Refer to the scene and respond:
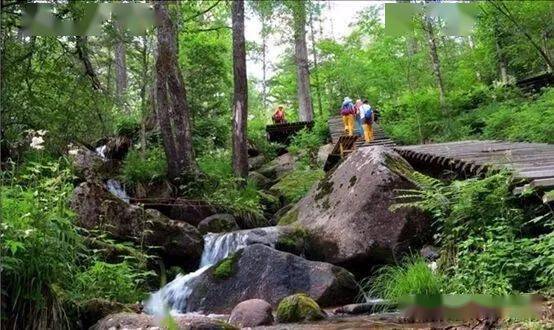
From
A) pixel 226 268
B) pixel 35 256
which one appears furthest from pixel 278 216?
pixel 35 256

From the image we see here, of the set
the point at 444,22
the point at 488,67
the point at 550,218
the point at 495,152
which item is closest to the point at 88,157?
the point at 495,152

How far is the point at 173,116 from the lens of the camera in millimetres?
13773

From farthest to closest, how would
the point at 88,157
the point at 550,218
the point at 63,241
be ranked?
the point at 88,157, the point at 550,218, the point at 63,241

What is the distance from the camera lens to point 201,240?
9844 millimetres

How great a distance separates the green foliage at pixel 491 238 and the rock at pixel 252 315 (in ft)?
7.02

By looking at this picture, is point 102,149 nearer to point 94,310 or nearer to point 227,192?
point 227,192

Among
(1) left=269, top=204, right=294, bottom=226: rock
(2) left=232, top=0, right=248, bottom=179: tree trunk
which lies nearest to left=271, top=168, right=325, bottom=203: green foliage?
(1) left=269, top=204, right=294, bottom=226: rock

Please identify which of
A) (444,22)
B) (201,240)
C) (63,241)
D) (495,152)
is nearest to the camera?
(444,22)

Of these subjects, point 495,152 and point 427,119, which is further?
point 427,119

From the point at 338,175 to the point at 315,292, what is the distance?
337cm

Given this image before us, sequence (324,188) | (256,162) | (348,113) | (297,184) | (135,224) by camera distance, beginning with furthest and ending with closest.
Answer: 1. (256,162)
2. (348,113)
3. (297,184)
4. (324,188)
5. (135,224)

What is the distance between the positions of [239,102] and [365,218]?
728 cm

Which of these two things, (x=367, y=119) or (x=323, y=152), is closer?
(x=367, y=119)

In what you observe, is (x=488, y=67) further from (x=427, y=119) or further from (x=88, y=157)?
(x=88, y=157)
